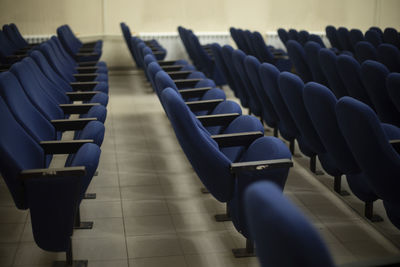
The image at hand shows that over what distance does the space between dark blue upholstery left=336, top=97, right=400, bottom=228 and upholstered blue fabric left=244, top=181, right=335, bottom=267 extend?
1.32m

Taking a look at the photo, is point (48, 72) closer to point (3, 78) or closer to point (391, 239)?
point (3, 78)

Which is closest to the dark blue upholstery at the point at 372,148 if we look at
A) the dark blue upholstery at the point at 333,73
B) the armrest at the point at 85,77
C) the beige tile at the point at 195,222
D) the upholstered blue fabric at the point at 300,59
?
the beige tile at the point at 195,222

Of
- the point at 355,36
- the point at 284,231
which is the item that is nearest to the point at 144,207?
the point at 284,231

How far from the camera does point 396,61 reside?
4.90 metres

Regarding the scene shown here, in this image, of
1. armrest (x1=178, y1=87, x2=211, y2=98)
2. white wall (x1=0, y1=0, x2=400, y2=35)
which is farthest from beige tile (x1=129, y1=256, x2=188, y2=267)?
white wall (x1=0, y1=0, x2=400, y2=35)

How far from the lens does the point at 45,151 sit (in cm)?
274

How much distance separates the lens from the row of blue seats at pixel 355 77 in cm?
354

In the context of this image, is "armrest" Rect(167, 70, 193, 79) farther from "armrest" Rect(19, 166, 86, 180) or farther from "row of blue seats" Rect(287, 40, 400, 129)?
"armrest" Rect(19, 166, 86, 180)

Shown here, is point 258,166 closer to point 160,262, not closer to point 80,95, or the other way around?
point 160,262

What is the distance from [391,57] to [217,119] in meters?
2.45

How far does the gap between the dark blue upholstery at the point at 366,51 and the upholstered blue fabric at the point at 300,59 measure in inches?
23.6

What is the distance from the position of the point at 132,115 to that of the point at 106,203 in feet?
8.01

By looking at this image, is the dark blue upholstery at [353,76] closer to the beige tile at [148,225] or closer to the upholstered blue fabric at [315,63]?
the upholstered blue fabric at [315,63]

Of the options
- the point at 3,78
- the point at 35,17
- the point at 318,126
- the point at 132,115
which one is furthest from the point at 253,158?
the point at 35,17
